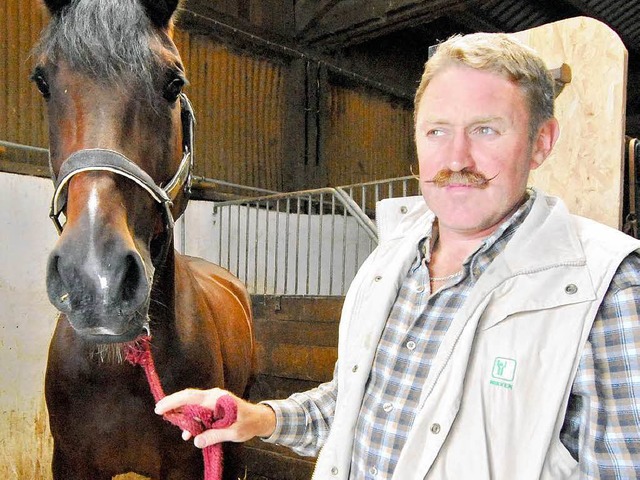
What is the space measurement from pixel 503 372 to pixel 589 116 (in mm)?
602

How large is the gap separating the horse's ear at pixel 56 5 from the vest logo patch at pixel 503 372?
4.09 feet

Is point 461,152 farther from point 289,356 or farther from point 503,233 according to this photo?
point 289,356

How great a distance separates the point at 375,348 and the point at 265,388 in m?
2.93

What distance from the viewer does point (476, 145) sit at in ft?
2.82

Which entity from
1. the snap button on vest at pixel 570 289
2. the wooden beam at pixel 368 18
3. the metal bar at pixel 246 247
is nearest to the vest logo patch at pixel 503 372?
the snap button on vest at pixel 570 289

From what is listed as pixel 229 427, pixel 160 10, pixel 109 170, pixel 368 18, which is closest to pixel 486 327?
pixel 229 427

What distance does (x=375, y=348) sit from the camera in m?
0.95

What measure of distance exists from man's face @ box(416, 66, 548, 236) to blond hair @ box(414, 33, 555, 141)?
0.4 inches

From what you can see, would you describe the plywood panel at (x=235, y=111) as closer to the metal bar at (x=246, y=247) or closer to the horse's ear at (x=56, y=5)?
the metal bar at (x=246, y=247)

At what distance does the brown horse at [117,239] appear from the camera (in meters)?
1.06

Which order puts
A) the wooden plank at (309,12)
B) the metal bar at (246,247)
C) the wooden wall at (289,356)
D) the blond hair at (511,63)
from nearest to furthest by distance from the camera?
1. the blond hair at (511,63)
2. the wooden wall at (289,356)
3. the metal bar at (246,247)
4. the wooden plank at (309,12)

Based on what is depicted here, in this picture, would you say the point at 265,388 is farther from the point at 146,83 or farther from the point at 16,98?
the point at 146,83

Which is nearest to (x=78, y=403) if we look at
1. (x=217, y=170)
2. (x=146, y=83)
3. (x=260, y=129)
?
(x=146, y=83)

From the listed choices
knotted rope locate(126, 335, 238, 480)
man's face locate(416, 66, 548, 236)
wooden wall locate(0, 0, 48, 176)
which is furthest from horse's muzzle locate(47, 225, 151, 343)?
wooden wall locate(0, 0, 48, 176)
